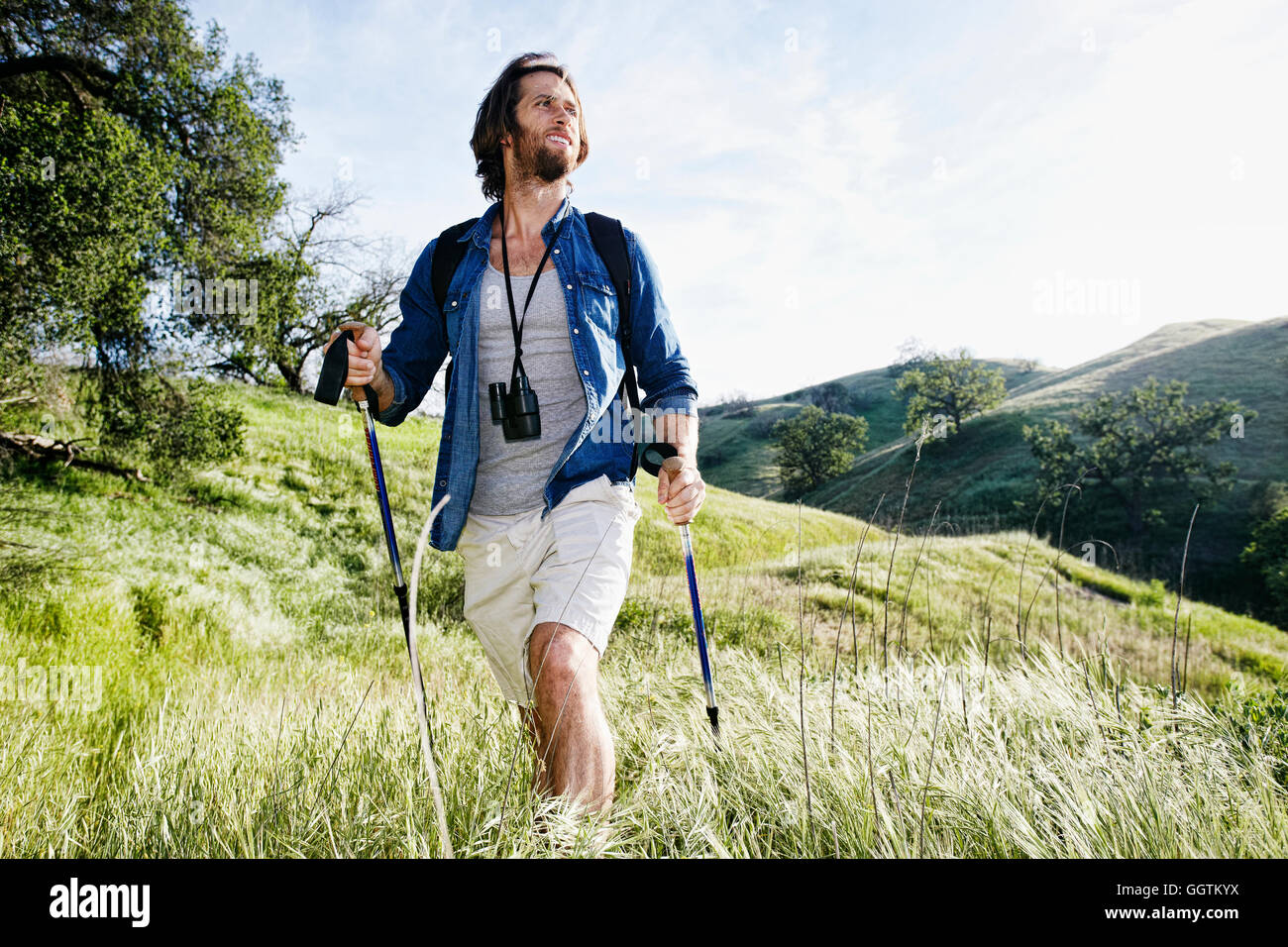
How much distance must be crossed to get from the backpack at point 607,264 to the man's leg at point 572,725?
1.07 m

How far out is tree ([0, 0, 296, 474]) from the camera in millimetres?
6656

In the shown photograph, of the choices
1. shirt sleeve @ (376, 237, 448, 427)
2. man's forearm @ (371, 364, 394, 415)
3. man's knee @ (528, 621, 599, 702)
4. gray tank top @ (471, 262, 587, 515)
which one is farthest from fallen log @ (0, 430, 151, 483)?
man's knee @ (528, 621, 599, 702)

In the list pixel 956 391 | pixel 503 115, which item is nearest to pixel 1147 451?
pixel 956 391

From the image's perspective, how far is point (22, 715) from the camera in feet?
11.4

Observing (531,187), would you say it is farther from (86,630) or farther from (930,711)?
(86,630)

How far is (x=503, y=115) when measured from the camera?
282cm

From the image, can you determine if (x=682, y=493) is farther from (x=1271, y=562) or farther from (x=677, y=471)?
(x=1271, y=562)

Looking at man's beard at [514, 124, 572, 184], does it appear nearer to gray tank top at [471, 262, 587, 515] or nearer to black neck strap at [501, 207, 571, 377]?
black neck strap at [501, 207, 571, 377]

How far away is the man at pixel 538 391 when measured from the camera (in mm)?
2279

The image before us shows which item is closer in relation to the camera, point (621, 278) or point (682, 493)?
point (682, 493)

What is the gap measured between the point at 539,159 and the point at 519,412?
1.11m

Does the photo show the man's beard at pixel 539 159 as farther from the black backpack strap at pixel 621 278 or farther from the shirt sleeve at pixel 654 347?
the shirt sleeve at pixel 654 347

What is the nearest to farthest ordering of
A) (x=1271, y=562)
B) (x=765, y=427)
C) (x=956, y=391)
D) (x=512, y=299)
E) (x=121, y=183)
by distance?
(x=512, y=299)
(x=121, y=183)
(x=1271, y=562)
(x=956, y=391)
(x=765, y=427)

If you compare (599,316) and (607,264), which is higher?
(607,264)
